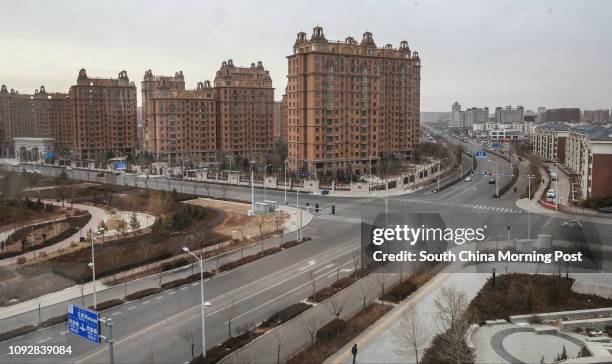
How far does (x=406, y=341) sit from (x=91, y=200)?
41670 millimetres

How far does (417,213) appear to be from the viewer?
142 ft

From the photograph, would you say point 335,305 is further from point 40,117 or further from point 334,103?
point 40,117

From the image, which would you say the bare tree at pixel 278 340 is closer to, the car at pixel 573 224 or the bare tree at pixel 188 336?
the bare tree at pixel 188 336

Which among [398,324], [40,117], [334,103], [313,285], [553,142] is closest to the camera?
[398,324]

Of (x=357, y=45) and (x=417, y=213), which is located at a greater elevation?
(x=357, y=45)

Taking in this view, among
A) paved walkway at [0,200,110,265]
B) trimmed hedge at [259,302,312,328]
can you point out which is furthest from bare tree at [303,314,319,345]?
paved walkway at [0,200,110,265]

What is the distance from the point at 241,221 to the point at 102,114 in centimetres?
7343

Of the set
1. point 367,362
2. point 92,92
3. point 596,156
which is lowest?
point 367,362

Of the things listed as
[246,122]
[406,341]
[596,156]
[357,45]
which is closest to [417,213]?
[596,156]

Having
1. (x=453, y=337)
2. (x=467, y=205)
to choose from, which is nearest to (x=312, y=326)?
(x=453, y=337)

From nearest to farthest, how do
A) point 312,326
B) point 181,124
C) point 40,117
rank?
point 312,326, point 181,124, point 40,117

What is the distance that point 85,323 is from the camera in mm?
15305

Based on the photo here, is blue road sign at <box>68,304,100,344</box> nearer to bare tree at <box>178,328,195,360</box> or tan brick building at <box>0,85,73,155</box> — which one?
bare tree at <box>178,328,195,360</box>

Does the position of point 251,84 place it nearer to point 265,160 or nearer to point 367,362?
point 265,160
